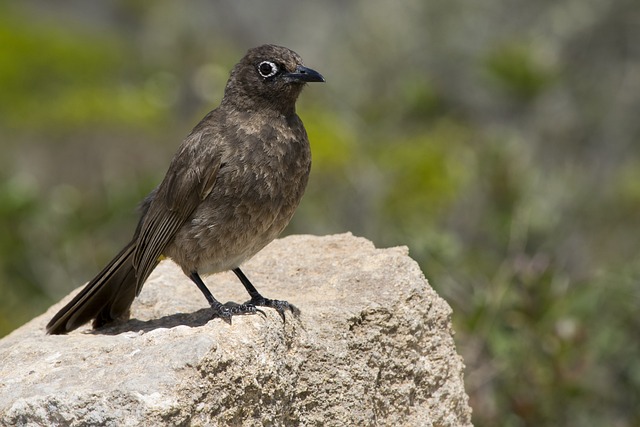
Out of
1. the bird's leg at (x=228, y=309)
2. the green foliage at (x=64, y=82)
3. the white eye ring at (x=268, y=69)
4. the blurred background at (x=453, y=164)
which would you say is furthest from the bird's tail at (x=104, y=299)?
the green foliage at (x=64, y=82)

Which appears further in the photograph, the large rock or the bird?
the bird

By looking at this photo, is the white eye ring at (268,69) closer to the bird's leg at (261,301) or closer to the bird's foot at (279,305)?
the bird's leg at (261,301)

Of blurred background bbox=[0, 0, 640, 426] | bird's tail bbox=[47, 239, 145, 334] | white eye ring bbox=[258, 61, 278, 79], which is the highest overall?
white eye ring bbox=[258, 61, 278, 79]

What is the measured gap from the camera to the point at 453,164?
41.1 feet

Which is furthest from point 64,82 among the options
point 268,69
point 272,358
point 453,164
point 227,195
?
point 272,358

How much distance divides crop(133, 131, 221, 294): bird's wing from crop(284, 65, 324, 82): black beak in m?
0.54

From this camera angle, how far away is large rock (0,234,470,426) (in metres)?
3.89

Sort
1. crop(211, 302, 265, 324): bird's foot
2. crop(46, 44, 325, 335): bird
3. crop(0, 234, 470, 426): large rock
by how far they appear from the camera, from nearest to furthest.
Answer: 1. crop(0, 234, 470, 426): large rock
2. crop(211, 302, 265, 324): bird's foot
3. crop(46, 44, 325, 335): bird

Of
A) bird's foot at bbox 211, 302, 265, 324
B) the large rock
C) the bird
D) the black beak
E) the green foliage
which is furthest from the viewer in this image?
the green foliage

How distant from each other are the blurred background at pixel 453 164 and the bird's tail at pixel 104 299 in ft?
7.82

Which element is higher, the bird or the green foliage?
the green foliage

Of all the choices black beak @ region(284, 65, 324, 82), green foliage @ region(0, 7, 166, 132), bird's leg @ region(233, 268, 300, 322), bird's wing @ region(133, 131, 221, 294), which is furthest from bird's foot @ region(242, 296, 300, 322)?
green foliage @ region(0, 7, 166, 132)

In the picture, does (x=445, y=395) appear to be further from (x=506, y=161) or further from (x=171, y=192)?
(x=506, y=161)

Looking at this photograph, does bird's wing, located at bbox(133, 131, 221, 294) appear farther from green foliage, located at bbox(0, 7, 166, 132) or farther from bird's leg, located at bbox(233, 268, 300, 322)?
green foliage, located at bbox(0, 7, 166, 132)
